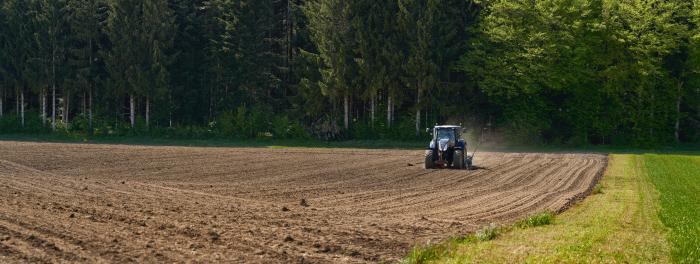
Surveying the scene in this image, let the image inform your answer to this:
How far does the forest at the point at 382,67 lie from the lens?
173ft

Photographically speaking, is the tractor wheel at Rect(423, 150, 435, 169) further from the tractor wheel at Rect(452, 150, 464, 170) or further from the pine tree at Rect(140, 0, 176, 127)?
the pine tree at Rect(140, 0, 176, 127)

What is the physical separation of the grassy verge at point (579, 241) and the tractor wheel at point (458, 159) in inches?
463

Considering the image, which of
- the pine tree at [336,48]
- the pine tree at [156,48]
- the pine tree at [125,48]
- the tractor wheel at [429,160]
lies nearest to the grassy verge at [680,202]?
the tractor wheel at [429,160]

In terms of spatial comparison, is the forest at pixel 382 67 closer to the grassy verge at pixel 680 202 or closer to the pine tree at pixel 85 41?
the pine tree at pixel 85 41

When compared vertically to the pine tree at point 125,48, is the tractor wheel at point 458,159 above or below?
below

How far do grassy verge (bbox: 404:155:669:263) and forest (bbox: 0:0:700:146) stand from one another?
1433 inches

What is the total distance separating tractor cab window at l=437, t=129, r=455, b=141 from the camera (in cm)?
3098

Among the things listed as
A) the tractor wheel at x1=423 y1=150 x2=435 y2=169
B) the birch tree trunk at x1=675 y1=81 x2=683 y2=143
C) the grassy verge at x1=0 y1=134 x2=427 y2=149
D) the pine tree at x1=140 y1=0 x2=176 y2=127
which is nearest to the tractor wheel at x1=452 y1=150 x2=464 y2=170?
the tractor wheel at x1=423 y1=150 x2=435 y2=169

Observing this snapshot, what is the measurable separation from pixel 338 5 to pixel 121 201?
4121 centimetres

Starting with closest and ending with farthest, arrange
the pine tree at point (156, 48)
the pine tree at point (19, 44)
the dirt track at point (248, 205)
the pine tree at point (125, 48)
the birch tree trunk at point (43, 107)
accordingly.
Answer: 1. the dirt track at point (248, 205)
2. the pine tree at point (156, 48)
3. the pine tree at point (125, 48)
4. the birch tree trunk at point (43, 107)
5. the pine tree at point (19, 44)

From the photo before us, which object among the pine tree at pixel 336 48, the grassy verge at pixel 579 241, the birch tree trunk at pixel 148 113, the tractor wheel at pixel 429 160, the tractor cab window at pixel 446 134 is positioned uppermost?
the pine tree at pixel 336 48

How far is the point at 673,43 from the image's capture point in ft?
168

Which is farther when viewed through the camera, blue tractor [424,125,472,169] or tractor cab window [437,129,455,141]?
tractor cab window [437,129,455,141]

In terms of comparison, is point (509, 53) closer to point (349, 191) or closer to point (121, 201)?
point (349, 191)
